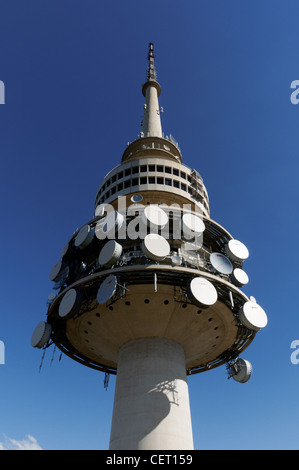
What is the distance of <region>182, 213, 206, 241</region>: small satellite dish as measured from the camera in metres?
26.2

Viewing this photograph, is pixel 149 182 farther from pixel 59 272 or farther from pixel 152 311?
pixel 152 311

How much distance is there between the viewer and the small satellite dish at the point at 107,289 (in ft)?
73.4

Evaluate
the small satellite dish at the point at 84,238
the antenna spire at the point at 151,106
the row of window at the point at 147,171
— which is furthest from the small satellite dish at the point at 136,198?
the antenna spire at the point at 151,106

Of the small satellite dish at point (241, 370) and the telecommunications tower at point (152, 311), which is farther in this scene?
the small satellite dish at point (241, 370)

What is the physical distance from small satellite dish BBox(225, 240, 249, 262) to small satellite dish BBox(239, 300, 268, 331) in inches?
143

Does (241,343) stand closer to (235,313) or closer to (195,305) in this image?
(235,313)

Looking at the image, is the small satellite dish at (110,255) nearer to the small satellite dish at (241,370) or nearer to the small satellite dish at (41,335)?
the small satellite dish at (41,335)

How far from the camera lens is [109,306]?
23891mm

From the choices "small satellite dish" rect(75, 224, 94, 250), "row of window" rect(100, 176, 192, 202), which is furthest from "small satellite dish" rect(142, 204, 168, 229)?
"row of window" rect(100, 176, 192, 202)

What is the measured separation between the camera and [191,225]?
2634 cm

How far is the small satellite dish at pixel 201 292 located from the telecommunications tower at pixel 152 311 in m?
0.06

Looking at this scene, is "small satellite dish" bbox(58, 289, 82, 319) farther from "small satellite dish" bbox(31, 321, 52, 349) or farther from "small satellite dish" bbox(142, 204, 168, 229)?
"small satellite dish" bbox(142, 204, 168, 229)
